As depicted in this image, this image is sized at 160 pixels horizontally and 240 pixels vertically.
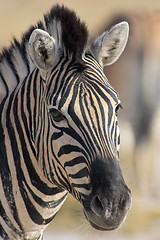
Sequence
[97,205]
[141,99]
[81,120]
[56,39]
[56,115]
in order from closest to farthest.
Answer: [97,205], [81,120], [56,115], [56,39], [141,99]

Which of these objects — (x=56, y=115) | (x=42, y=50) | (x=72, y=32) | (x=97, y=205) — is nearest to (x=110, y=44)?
(x=72, y=32)

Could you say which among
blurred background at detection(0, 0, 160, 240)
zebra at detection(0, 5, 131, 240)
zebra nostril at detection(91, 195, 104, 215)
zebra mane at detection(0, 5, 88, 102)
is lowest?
blurred background at detection(0, 0, 160, 240)

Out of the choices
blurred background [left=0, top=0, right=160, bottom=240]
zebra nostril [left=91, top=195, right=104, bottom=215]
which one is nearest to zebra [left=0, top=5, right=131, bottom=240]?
zebra nostril [left=91, top=195, right=104, bottom=215]

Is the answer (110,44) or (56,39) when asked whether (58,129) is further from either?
(110,44)

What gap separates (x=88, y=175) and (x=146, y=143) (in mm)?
13289

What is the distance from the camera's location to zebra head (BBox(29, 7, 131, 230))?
3.24 metres

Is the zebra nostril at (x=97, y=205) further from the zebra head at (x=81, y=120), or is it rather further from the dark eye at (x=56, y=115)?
the dark eye at (x=56, y=115)

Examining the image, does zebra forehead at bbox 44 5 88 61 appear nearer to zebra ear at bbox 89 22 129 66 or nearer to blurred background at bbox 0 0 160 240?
zebra ear at bbox 89 22 129 66

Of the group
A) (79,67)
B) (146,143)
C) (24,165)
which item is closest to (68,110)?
(79,67)

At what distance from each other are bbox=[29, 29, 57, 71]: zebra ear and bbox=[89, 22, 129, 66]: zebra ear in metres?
0.40

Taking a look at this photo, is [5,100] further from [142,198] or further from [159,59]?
[159,59]

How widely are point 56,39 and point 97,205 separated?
150 centimetres

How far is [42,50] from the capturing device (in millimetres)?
3756

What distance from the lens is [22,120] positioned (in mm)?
3957
